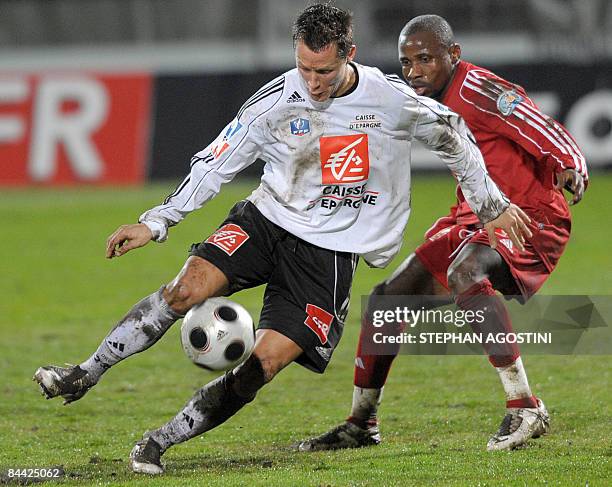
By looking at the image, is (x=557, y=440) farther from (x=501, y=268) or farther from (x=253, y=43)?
(x=253, y=43)

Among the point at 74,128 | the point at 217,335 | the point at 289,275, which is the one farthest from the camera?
the point at 74,128

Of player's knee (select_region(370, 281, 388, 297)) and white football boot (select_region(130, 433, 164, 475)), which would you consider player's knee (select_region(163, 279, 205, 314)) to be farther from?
player's knee (select_region(370, 281, 388, 297))

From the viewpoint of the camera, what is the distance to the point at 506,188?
5891 mm

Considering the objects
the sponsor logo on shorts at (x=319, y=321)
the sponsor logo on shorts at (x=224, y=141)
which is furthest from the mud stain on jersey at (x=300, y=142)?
the sponsor logo on shorts at (x=319, y=321)

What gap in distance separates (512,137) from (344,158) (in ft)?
3.47

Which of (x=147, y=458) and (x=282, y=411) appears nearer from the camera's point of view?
(x=147, y=458)

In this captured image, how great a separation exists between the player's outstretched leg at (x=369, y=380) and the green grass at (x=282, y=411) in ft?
0.44

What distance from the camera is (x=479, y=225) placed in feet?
19.2

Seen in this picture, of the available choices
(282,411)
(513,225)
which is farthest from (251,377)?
(282,411)

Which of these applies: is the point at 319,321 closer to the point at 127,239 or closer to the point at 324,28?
the point at 127,239

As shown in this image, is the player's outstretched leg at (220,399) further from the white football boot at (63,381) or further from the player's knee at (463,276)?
the player's knee at (463,276)

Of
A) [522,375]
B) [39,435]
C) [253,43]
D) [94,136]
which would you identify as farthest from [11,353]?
[253,43]

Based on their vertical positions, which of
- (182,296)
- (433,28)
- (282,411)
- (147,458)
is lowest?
(282,411)

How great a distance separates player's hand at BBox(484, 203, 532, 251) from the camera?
5.16m
